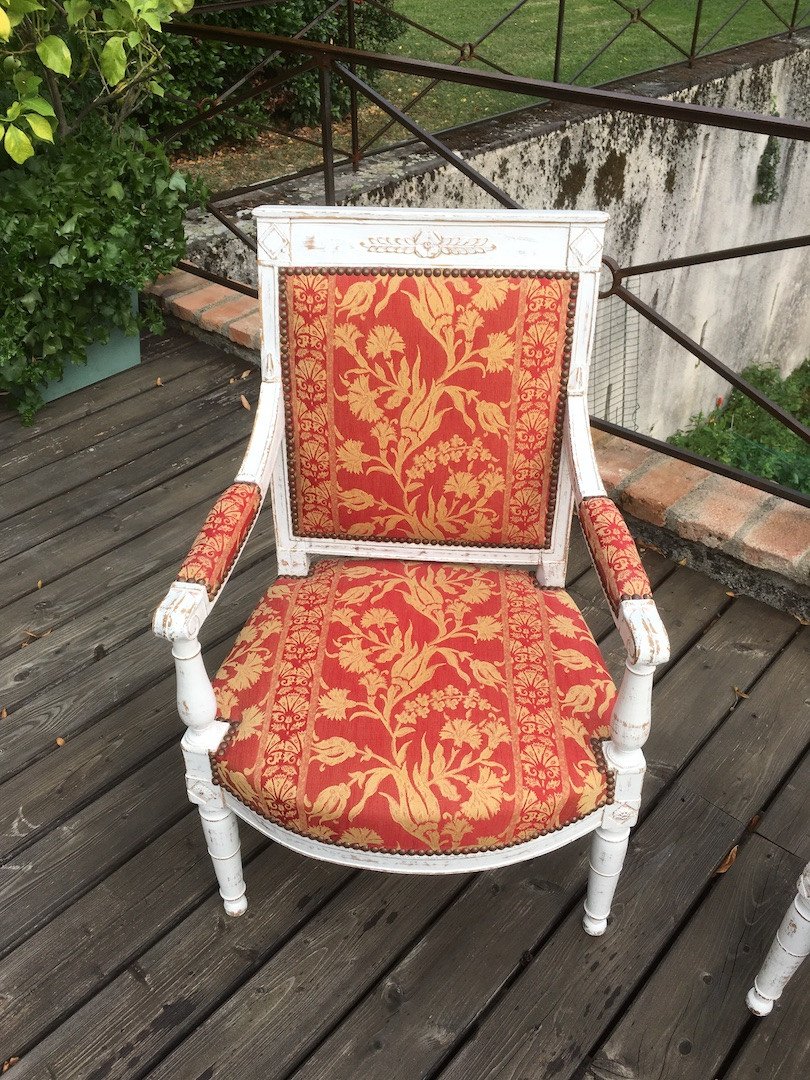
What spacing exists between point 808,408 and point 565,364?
6407 mm

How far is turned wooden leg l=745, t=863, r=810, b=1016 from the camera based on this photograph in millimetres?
1224

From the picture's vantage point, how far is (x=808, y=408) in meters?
7.00

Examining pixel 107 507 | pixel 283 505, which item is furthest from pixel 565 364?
pixel 107 507

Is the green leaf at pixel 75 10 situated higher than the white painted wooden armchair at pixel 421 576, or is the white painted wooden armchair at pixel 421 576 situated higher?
the green leaf at pixel 75 10

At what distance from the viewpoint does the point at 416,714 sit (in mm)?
1243

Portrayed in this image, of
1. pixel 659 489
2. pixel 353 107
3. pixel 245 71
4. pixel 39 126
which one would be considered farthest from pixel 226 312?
pixel 245 71

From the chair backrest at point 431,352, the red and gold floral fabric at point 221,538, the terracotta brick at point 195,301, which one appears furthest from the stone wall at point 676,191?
the red and gold floral fabric at point 221,538

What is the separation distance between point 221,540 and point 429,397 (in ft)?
1.35

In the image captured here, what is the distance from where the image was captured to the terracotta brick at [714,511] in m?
2.01

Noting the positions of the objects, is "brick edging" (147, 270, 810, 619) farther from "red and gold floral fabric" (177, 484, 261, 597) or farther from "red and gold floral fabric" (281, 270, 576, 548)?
"red and gold floral fabric" (177, 484, 261, 597)

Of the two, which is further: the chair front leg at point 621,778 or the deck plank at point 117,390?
the deck plank at point 117,390

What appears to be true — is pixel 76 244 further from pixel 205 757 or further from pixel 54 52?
pixel 205 757

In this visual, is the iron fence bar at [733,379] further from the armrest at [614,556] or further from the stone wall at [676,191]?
the stone wall at [676,191]

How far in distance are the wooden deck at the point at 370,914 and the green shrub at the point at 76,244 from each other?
0.79 meters
